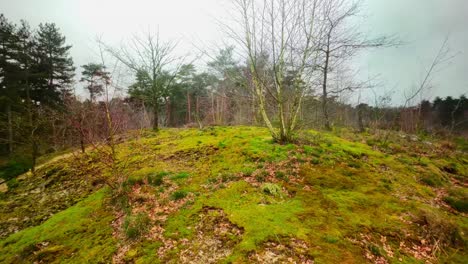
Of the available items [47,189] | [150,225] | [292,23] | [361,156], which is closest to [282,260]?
[150,225]

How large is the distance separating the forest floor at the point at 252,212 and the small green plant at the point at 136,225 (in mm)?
23

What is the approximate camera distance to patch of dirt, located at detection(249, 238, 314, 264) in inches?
132

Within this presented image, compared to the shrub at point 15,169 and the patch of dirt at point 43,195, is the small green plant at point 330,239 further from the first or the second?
the shrub at point 15,169

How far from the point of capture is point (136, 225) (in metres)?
4.38

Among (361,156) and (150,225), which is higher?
(361,156)

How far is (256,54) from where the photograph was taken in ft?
26.8

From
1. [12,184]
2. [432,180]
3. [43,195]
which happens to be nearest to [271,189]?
[432,180]

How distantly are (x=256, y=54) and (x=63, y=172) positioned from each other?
8981 millimetres

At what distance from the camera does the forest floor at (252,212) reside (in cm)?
368

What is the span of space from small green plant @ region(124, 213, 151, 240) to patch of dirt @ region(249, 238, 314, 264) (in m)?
2.28

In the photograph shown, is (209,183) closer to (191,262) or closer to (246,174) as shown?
(246,174)

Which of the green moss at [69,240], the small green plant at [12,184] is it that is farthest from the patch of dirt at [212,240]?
the small green plant at [12,184]

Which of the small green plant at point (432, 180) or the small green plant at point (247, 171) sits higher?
the small green plant at point (247, 171)

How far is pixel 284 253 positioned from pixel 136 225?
9.66 feet
